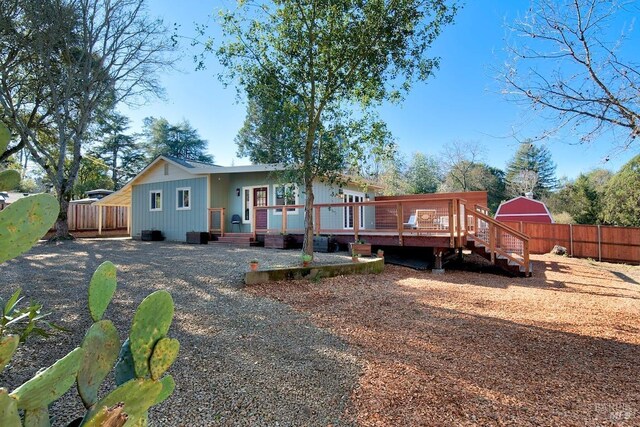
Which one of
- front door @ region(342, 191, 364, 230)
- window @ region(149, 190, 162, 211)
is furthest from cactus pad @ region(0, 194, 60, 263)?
window @ region(149, 190, 162, 211)

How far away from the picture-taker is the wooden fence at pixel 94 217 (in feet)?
61.2

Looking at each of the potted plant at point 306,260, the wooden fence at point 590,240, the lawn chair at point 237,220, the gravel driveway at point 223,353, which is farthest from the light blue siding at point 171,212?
the wooden fence at point 590,240

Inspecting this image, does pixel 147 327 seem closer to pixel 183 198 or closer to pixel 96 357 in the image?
pixel 96 357

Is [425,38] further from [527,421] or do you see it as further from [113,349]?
[113,349]

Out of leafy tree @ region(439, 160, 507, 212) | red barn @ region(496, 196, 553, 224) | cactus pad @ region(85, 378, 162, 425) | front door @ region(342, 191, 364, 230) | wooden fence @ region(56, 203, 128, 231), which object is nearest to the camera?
cactus pad @ region(85, 378, 162, 425)

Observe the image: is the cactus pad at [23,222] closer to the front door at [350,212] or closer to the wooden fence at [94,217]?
the front door at [350,212]

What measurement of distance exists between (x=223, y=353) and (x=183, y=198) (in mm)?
12652

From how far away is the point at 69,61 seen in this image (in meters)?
11.7

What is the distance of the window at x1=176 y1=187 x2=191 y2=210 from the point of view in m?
14.5

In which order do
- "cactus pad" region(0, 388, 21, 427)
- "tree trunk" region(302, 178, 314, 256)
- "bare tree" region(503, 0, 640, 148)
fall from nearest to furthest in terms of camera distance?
"cactus pad" region(0, 388, 21, 427) < "bare tree" region(503, 0, 640, 148) < "tree trunk" region(302, 178, 314, 256)

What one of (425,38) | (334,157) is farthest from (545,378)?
(425,38)

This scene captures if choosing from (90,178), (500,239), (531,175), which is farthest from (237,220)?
(531,175)

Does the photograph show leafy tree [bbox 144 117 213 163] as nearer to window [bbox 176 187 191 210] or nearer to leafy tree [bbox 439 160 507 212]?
window [bbox 176 187 191 210]

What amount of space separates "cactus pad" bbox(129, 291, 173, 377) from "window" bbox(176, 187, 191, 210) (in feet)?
45.8
